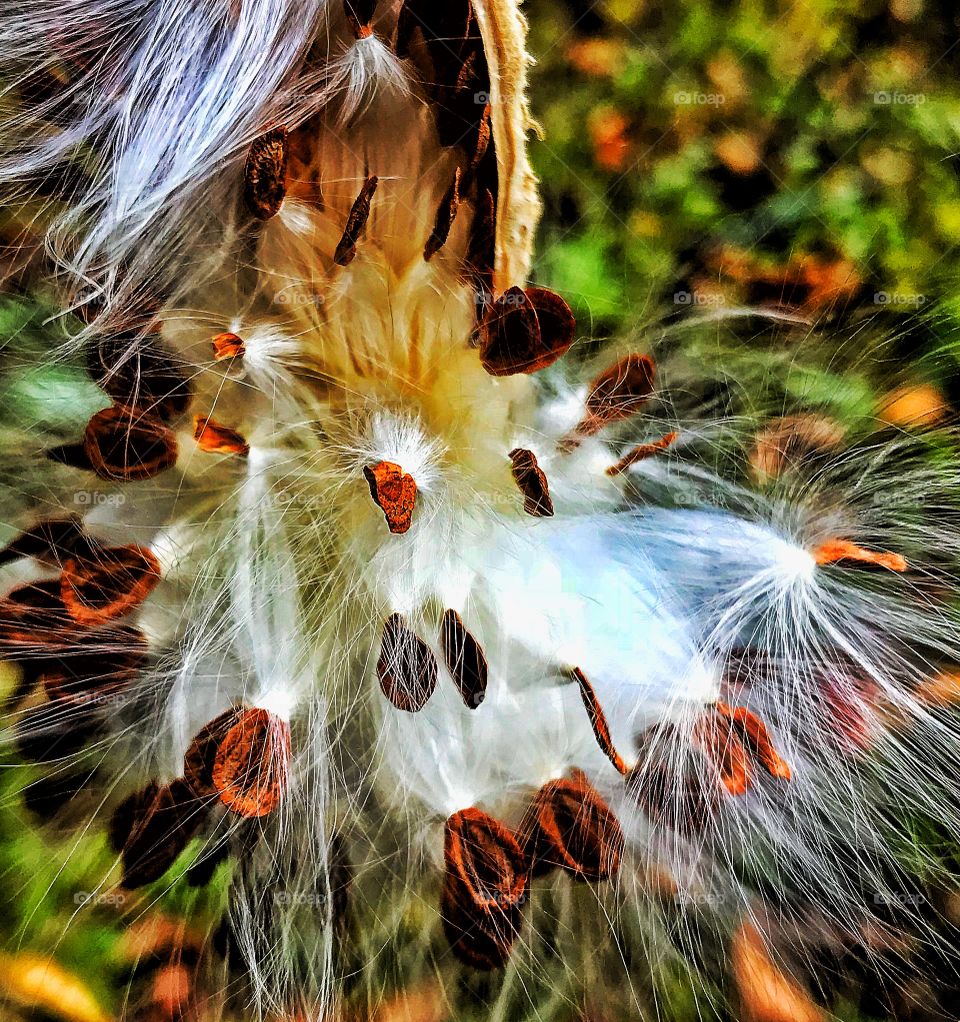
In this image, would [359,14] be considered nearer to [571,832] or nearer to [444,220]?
[444,220]

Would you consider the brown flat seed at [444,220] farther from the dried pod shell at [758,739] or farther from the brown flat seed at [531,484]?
the dried pod shell at [758,739]

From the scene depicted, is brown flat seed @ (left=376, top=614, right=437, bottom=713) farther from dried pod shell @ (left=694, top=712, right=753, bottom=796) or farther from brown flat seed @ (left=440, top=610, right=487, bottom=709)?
dried pod shell @ (left=694, top=712, right=753, bottom=796)

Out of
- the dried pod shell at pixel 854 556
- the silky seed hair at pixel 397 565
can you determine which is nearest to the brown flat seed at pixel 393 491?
the silky seed hair at pixel 397 565

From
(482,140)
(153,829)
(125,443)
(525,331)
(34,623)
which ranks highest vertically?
(482,140)

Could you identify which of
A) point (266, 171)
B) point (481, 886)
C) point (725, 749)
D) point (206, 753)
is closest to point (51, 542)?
point (206, 753)

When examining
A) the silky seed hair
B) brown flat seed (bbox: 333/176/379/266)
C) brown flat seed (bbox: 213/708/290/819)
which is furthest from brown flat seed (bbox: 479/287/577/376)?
brown flat seed (bbox: 213/708/290/819)
